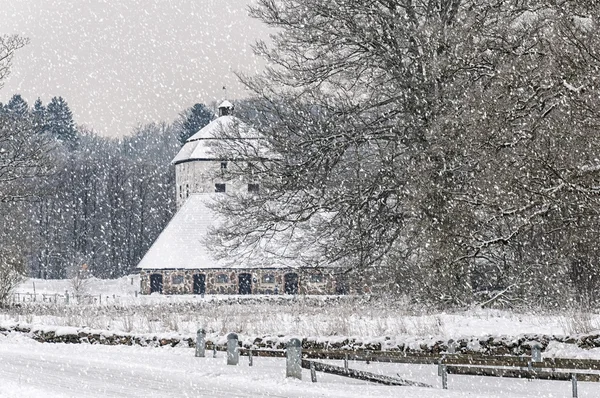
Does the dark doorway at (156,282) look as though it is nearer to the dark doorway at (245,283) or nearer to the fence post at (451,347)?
the dark doorway at (245,283)

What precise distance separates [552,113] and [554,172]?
235cm

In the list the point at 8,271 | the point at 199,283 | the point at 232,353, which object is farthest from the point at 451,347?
the point at 199,283

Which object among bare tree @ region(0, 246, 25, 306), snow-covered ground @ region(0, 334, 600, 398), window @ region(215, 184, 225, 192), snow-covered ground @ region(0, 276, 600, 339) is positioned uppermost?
window @ region(215, 184, 225, 192)

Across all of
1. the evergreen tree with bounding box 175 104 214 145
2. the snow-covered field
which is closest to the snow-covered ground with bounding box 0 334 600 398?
the snow-covered field

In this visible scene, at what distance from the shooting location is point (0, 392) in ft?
40.8

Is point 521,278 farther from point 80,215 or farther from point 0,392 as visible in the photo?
point 80,215

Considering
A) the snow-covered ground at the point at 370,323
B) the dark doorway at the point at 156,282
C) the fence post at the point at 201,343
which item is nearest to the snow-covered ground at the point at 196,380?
the fence post at the point at 201,343

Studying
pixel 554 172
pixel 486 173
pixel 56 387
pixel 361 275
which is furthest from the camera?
pixel 361 275

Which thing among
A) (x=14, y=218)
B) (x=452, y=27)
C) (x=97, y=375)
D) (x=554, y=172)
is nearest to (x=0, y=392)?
(x=97, y=375)

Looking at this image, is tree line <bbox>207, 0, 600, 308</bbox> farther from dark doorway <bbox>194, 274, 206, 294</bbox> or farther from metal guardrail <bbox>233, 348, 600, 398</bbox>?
dark doorway <bbox>194, 274, 206, 294</bbox>

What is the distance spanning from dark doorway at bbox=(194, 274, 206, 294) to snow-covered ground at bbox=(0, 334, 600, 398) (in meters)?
32.3

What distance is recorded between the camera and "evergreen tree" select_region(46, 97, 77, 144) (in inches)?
4882

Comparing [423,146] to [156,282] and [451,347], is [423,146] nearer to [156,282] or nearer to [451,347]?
[451,347]

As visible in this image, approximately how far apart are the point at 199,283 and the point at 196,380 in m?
37.6
